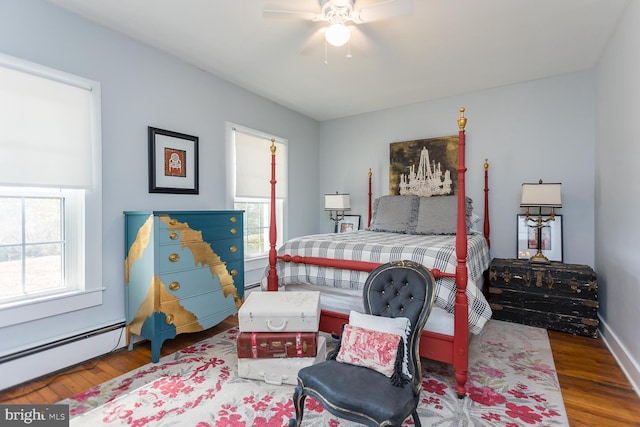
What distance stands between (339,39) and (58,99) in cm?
210

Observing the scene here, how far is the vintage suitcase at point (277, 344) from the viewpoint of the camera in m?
2.12

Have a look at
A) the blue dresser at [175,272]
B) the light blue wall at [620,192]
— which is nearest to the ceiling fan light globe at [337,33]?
the blue dresser at [175,272]

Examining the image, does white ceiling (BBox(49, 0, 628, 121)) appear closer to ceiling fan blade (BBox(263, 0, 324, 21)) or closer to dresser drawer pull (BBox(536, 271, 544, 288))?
ceiling fan blade (BBox(263, 0, 324, 21))

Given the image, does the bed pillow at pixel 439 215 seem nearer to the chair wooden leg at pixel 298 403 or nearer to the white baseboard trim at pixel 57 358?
the chair wooden leg at pixel 298 403

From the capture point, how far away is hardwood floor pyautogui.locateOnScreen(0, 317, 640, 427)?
1878 millimetres

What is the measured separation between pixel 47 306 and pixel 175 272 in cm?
86

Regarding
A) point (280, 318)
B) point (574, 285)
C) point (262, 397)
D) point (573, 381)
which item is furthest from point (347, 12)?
point (574, 285)

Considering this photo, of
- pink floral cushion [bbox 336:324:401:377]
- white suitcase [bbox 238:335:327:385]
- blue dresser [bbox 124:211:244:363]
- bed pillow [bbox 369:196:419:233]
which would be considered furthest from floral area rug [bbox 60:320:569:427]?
bed pillow [bbox 369:196:419:233]

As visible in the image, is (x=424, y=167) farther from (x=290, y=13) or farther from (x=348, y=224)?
(x=290, y=13)

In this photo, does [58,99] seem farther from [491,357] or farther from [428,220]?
[491,357]

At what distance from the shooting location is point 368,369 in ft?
5.32

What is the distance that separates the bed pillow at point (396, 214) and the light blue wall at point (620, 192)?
5.81ft

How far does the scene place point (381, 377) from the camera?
5.11ft

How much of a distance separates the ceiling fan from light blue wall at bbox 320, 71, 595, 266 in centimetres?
241
